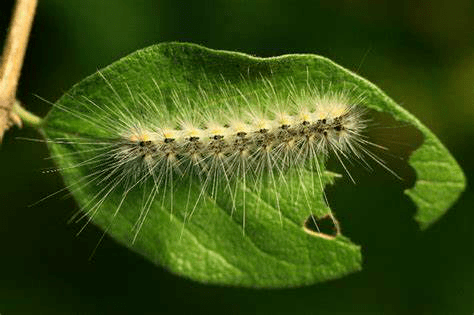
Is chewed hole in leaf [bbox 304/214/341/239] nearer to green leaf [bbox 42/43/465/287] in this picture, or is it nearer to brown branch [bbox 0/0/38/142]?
green leaf [bbox 42/43/465/287]

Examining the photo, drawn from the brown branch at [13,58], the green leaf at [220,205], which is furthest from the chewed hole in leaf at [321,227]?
the brown branch at [13,58]

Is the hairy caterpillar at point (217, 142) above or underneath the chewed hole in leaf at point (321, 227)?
Result: above

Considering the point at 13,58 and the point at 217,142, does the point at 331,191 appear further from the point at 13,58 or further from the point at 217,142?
the point at 13,58

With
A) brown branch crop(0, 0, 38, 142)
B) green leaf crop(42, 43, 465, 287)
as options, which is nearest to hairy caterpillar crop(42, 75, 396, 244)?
green leaf crop(42, 43, 465, 287)

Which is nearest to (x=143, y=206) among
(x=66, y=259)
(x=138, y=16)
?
(x=66, y=259)

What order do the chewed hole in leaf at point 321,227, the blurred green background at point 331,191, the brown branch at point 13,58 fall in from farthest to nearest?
1. the blurred green background at point 331,191
2. the chewed hole in leaf at point 321,227
3. the brown branch at point 13,58

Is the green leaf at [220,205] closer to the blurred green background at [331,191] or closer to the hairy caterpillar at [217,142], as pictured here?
the hairy caterpillar at [217,142]

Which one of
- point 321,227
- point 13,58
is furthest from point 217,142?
point 13,58
